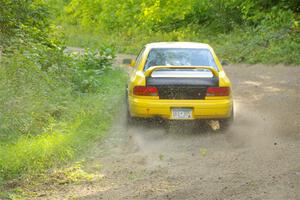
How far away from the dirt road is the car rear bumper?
0.40 m

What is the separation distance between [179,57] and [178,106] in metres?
1.23

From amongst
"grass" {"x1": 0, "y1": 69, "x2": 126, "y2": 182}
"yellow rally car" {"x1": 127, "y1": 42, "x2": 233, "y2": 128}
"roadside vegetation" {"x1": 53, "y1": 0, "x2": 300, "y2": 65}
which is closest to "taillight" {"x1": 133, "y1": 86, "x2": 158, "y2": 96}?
"yellow rally car" {"x1": 127, "y1": 42, "x2": 233, "y2": 128}

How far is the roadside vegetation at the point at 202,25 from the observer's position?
66.9ft

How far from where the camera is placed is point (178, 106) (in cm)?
878

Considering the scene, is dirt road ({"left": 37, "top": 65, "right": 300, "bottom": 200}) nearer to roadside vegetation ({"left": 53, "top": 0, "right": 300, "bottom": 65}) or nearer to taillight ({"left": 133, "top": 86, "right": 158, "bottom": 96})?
taillight ({"left": 133, "top": 86, "right": 158, "bottom": 96})

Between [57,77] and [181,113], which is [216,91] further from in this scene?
[57,77]

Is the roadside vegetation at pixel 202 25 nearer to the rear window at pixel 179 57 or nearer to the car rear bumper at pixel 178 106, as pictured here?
the rear window at pixel 179 57

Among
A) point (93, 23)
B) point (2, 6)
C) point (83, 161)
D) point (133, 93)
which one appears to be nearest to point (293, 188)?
point (83, 161)

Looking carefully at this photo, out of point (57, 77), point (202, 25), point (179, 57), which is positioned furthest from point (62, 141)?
point (202, 25)

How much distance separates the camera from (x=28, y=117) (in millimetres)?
8492

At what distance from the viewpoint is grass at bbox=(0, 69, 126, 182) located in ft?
23.4

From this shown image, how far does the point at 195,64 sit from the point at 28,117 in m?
2.99

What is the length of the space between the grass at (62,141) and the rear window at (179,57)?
4.61ft

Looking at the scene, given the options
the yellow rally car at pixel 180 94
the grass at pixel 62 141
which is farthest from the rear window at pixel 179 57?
the grass at pixel 62 141
